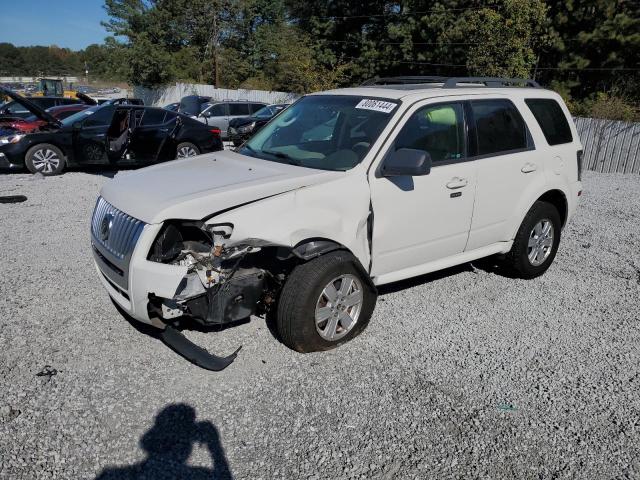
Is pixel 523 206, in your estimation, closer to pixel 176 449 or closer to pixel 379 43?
→ pixel 176 449

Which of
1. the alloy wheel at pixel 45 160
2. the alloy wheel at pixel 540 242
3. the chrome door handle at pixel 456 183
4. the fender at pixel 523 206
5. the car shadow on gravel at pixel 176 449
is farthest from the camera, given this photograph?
the alloy wheel at pixel 45 160

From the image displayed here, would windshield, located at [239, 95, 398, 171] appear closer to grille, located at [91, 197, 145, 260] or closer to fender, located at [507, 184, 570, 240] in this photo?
grille, located at [91, 197, 145, 260]

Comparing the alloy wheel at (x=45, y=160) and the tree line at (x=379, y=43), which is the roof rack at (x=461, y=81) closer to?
the alloy wheel at (x=45, y=160)

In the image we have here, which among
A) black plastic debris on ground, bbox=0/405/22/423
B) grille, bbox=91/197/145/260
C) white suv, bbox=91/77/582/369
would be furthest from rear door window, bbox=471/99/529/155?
black plastic debris on ground, bbox=0/405/22/423

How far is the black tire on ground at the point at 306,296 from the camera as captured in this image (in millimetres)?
3441

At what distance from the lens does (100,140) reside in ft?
35.8

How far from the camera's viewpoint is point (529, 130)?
4961 millimetres

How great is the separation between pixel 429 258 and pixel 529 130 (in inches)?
69.1

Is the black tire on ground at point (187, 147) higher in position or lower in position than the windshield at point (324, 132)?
lower

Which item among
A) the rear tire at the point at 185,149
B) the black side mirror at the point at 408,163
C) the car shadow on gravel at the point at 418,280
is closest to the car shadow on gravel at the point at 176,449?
the black side mirror at the point at 408,163

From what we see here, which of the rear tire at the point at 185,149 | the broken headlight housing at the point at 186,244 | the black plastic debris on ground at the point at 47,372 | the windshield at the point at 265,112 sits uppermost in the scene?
the windshield at the point at 265,112

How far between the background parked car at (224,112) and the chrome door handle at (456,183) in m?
16.3

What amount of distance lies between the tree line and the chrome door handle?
51.0 ft

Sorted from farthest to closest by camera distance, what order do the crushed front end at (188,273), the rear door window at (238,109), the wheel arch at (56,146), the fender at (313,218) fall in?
the rear door window at (238,109)
the wheel arch at (56,146)
the fender at (313,218)
the crushed front end at (188,273)
